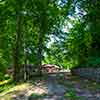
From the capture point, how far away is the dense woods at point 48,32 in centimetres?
1109

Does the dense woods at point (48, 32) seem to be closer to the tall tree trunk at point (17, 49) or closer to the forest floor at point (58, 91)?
the tall tree trunk at point (17, 49)

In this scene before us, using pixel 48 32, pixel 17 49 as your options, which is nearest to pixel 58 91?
pixel 17 49

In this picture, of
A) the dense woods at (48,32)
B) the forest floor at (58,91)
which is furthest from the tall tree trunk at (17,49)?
the forest floor at (58,91)

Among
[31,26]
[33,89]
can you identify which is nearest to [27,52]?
[31,26]

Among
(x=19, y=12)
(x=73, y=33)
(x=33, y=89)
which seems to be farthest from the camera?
(x=73, y=33)

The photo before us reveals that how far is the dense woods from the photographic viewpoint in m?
11.1

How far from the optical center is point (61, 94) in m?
7.64

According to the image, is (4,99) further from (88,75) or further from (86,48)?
(86,48)

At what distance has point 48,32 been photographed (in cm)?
1284

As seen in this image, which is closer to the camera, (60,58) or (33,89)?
(33,89)

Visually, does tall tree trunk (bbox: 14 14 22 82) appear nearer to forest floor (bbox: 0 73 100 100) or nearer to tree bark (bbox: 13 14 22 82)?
tree bark (bbox: 13 14 22 82)

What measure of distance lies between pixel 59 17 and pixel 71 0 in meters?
1.05

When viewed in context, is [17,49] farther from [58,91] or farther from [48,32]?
[58,91]

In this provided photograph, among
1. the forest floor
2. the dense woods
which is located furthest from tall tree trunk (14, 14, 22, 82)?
the forest floor
